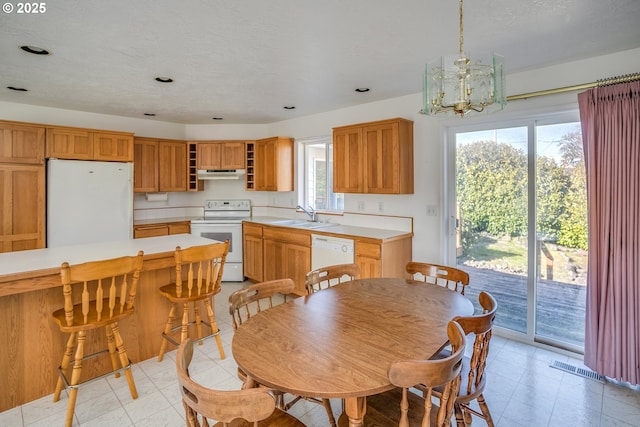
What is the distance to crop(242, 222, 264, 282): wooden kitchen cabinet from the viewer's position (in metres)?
4.65

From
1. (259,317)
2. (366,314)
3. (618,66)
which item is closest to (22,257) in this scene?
(259,317)

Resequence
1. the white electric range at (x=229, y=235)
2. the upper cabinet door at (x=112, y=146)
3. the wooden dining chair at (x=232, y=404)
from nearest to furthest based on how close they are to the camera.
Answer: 1. the wooden dining chair at (x=232, y=404)
2. the upper cabinet door at (x=112, y=146)
3. the white electric range at (x=229, y=235)

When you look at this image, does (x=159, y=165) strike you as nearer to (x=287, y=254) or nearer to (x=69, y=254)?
(x=287, y=254)

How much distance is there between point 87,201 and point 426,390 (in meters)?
4.39

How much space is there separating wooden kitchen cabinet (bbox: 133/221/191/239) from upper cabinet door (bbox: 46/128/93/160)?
109 centimetres

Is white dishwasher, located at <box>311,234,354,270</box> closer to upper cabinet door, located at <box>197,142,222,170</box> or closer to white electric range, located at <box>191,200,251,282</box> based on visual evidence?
white electric range, located at <box>191,200,251,282</box>

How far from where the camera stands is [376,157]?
145 inches

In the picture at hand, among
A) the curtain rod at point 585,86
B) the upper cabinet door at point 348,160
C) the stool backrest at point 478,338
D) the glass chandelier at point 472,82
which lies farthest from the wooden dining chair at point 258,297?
the curtain rod at point 585,86

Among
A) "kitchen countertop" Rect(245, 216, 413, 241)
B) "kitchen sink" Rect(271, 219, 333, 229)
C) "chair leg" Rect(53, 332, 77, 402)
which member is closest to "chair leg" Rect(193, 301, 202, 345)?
"chair leg" Rect(53, 332, 77, 402)

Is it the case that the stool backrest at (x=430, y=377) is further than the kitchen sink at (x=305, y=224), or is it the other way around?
the kitchen sink at (x=305, y=224)

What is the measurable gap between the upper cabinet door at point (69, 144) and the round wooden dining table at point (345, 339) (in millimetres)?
3827

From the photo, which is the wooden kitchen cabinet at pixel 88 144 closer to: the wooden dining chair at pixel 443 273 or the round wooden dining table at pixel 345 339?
the round wooden dining table at pixel 345 339

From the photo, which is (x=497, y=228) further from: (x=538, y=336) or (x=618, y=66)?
(x=618, y=66)

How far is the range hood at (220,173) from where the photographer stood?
525 cm
